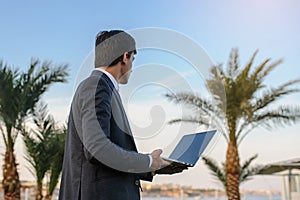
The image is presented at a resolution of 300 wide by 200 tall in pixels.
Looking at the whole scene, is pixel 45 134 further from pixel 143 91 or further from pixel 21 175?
pixel 143 91

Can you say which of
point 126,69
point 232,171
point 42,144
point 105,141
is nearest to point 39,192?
point 42,144

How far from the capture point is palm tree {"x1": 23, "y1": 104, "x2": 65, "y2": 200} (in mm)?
9203

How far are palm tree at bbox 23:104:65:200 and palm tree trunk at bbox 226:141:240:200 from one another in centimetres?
372

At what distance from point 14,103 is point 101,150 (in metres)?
7.38

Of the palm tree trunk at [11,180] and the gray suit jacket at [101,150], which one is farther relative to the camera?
the palm tree trunk at [11,180]

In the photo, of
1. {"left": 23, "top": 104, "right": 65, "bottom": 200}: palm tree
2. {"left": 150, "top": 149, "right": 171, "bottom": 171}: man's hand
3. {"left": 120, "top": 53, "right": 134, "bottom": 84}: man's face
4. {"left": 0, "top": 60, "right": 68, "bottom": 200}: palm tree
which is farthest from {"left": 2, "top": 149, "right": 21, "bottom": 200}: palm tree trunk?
{"left": 150, "top": 149, "right": 171, "bottom": 171}: man's hand

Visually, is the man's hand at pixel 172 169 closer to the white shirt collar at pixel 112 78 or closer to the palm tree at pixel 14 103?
the white shirt collar at pixel 112 78

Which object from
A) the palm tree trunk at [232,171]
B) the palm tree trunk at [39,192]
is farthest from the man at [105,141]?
the palm tree trunk at [232,171]

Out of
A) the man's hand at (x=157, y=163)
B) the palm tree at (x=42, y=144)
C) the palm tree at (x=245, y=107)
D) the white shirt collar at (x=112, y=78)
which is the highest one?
the palm tree at (x=245, y=107)

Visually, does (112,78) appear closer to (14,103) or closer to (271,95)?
(14,103)

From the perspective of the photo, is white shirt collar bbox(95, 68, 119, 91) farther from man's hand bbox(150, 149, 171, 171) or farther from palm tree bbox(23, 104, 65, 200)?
palm tree bbox(23, 104, 65, 200)

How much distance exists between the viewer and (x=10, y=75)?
344 inches

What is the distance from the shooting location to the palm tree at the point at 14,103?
337 inches

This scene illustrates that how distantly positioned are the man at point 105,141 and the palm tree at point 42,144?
25.0 feet
